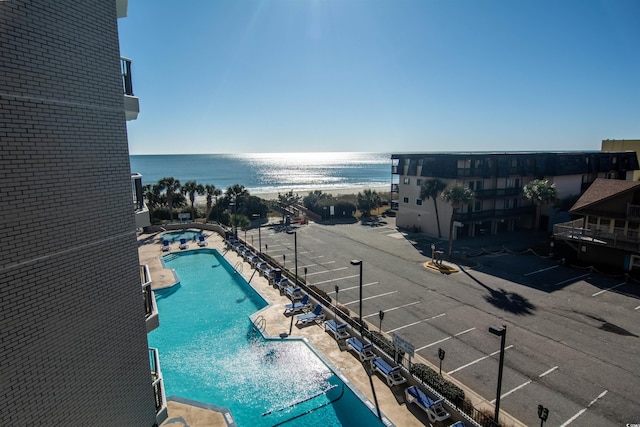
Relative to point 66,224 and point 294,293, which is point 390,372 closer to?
point 294,293

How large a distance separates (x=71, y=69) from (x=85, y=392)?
6.33m

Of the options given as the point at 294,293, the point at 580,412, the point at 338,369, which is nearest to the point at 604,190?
the point at 580,412

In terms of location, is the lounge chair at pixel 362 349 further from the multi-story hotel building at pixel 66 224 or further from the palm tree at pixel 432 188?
the palm tree at pixel 432 188

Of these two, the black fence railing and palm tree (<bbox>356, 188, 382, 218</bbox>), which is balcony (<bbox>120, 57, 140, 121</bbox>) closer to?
the black fence railing

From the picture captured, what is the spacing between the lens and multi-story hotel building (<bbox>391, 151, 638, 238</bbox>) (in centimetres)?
3850

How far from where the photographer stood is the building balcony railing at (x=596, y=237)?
25938 millimetres

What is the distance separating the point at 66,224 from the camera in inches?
265

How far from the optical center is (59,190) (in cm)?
654

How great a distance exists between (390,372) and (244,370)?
6.54m

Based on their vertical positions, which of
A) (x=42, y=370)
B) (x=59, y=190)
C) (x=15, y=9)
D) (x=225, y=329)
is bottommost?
(x=225, y=329)

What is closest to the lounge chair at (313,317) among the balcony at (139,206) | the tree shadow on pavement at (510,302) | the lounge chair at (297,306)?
the lounge chair at (297,306)

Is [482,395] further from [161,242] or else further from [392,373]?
[161,242]

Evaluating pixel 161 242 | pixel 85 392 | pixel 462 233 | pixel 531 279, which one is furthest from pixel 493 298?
pixel 161 242

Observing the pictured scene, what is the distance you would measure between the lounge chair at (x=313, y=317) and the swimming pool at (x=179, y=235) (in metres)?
24.5
